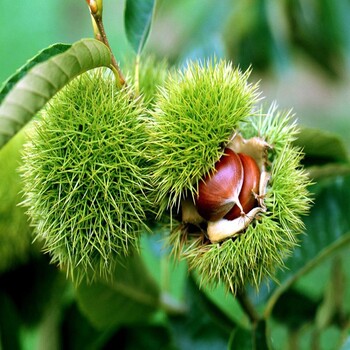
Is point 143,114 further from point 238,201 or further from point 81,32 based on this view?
point 81,32

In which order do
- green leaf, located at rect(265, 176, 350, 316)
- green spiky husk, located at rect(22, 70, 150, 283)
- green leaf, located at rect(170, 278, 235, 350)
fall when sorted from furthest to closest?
1. green leaf, located at rect(170, 278, 235, 350)
2. green leaf, located at rect(265, 176, 350, 316)
3. green spiky husk, located at rect(22, 70, 150, 283)

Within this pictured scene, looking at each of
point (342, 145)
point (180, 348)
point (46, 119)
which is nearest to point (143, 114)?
point (46, 119)

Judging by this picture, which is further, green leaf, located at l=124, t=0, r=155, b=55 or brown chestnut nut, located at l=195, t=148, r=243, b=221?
green leaf, located at l=124, t=0, r=155, b=55

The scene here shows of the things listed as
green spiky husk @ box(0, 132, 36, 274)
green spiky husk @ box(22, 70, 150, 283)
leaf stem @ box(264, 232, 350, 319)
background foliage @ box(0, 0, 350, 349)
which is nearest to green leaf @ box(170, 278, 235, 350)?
background foliage @ box(0, 0, 350, 349)

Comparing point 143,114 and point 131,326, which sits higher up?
point 143,114

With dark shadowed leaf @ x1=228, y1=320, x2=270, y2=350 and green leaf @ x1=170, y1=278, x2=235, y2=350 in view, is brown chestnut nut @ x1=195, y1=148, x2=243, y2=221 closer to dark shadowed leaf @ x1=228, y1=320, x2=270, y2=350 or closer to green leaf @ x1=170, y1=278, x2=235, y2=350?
dark shadowed leaf @ x1=228, y1=320, x2=270, y2=350

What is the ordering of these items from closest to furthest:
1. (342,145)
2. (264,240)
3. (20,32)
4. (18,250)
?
1. (264,240)
2. (342,145)
3. (18,250)
4. (20,32)

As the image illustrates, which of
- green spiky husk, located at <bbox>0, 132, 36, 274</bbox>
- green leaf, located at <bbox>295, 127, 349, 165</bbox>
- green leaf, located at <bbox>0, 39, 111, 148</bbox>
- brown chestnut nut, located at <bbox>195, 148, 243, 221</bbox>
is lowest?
green spiky husk, located at <bbox>0, 132, 36, 274</bbox>

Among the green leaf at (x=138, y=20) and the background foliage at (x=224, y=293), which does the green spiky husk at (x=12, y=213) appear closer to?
the background foliage at (x=224, y=293)
